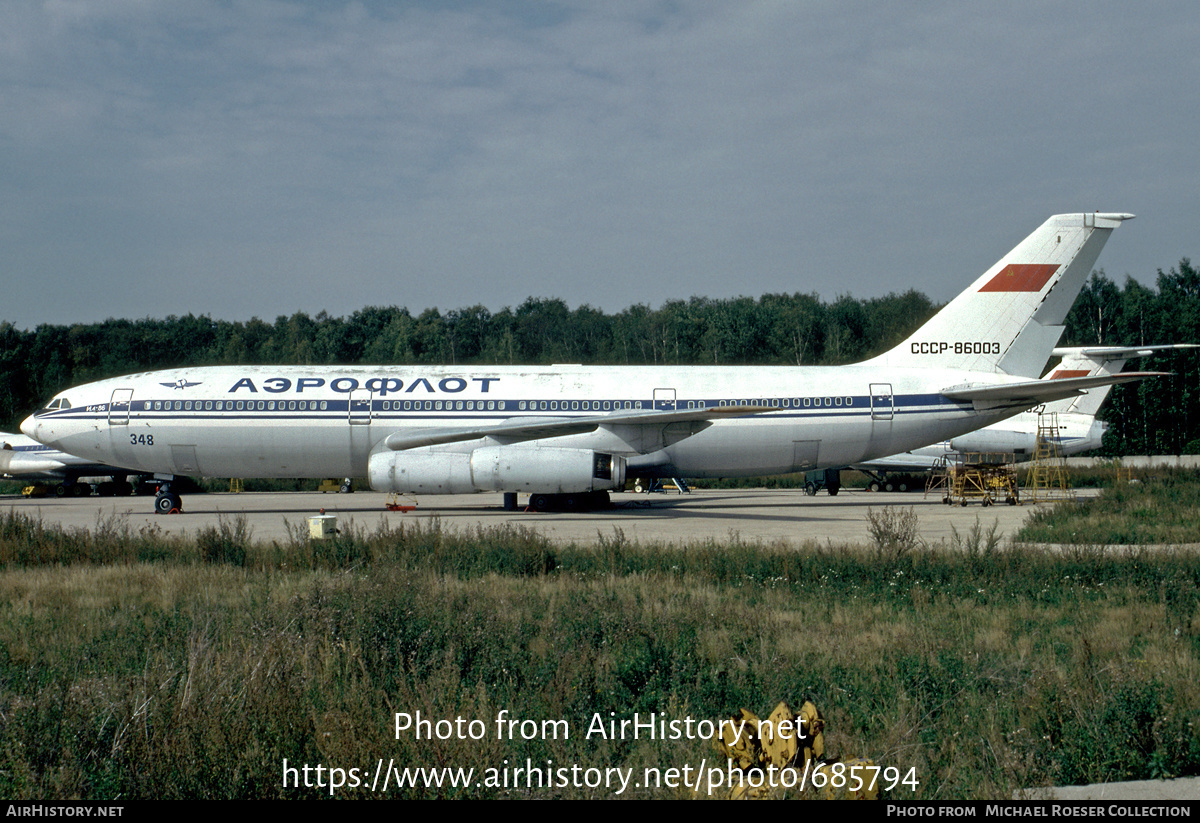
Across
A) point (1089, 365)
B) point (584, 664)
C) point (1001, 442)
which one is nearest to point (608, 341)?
point (1001, 442)

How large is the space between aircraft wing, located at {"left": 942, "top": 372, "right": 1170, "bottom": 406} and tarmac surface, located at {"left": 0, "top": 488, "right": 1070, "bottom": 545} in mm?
3119

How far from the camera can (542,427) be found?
71.8 feet

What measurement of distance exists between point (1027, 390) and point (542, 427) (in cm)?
1298

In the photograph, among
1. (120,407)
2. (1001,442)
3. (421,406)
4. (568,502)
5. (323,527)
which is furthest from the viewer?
(1001,442)

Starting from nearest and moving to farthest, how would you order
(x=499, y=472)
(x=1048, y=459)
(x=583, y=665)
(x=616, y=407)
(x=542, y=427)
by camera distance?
(x=583, y=665), (x=499, y=472), (x=542, y=427), (x=616, y=407), (x=1048, y=459)

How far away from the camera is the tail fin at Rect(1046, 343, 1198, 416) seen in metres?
26.7

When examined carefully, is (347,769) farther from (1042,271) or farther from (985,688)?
(1042,271)

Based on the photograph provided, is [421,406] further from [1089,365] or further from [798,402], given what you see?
[1089,365]

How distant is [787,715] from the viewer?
4488mm

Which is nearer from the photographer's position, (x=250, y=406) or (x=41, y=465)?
(x=250, y=406)

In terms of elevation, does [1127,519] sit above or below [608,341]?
below

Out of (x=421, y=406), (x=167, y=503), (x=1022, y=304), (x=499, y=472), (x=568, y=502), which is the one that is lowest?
(x=568, y=502)

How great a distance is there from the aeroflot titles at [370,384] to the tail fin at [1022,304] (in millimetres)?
13132

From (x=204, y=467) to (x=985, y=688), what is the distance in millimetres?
22314
